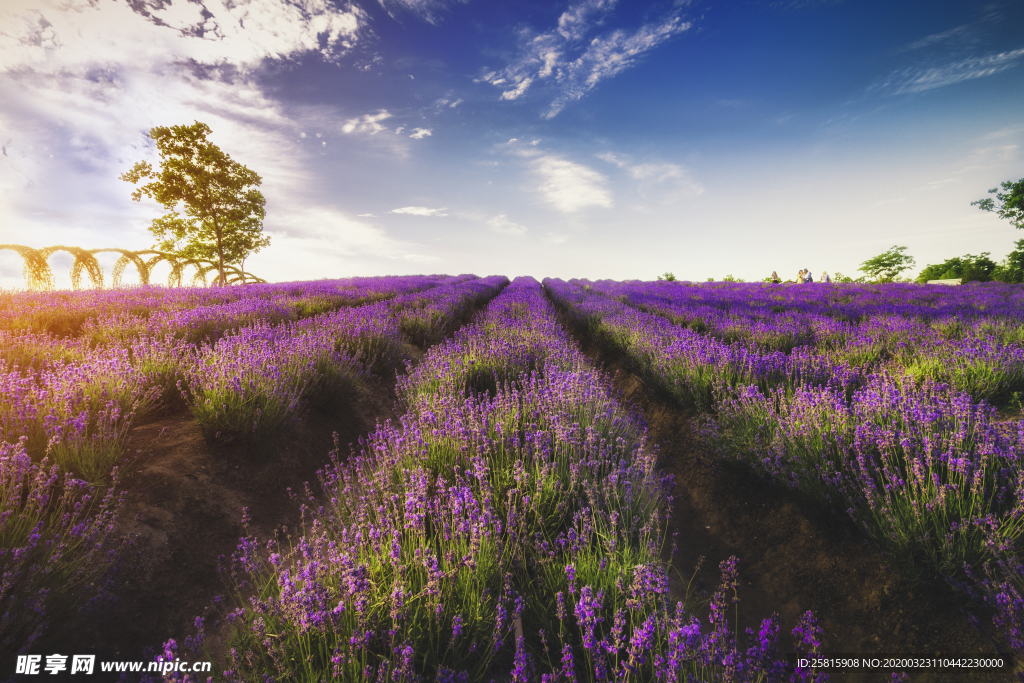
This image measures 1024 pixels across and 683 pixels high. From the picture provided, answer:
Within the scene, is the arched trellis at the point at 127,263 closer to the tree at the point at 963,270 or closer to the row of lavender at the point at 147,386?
the row of lavender at the point at 147,386

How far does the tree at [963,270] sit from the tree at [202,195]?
38961 mm

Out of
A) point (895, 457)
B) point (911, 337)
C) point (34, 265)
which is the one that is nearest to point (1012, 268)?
point (911, 337)

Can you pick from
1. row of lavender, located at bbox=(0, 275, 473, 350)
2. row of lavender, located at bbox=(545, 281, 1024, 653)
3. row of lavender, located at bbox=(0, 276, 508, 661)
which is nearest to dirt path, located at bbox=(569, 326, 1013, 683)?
row of lavender, located at bbox=(545, 281, 1024, 653)

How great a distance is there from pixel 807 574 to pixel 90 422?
4.43 meters

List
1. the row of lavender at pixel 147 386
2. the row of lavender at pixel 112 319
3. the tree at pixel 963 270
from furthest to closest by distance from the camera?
the tree at pixel 963 270, the row of lavender at pixel 112 319, the row of lavender at pixel 147 386

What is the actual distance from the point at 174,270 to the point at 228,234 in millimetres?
3212

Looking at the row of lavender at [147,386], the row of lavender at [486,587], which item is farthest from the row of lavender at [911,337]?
the row of lavender at [147,386]

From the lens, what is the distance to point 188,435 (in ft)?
9.19

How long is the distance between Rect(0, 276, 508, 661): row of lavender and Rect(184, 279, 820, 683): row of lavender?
0.58 meters

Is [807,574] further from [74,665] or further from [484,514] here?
[74,665]

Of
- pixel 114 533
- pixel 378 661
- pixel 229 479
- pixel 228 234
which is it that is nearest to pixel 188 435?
pixel 229 479

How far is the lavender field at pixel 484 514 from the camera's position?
4.24 feet

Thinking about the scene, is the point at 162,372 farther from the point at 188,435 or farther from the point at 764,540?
the point at 764,540

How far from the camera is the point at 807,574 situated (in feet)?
6.95
